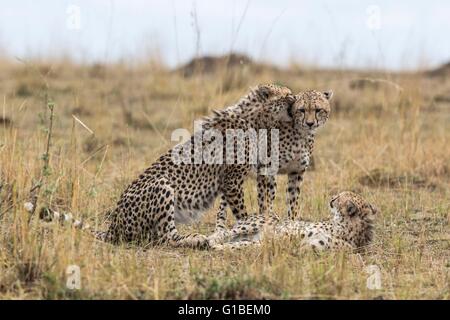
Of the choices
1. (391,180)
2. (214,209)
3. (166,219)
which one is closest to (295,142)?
(214,209)

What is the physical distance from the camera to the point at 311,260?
4.65 m

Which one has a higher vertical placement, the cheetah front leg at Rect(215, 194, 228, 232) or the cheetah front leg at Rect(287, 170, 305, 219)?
the cheetah front leg at Rect(287, 170, 305, 219)

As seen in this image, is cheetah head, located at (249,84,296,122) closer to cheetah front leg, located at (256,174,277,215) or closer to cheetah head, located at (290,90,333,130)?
cheetah head, located at (290,90,333,130)

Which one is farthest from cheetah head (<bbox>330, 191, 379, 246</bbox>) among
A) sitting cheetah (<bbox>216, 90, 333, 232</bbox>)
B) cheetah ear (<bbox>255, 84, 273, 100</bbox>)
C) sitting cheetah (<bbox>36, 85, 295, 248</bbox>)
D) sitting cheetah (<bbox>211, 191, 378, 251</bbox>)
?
cheetah ear (<bbox>255, 84, 273, 100</bbox>)

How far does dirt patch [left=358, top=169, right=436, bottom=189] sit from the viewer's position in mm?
7320

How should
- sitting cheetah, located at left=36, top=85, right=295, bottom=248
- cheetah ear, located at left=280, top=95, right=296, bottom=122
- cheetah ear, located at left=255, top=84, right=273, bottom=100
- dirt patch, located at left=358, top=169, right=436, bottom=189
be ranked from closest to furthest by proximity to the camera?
sitting cheetah, located at left=36, top=85, right=295, bottom=248, cheetah ear, located at left=280, top=95, right=296, bottom=122, cheetah ear, located at left=255, top=84, right=273, bottom=100, dirt patch, located at left=358, top=169, right=436, bottom=189

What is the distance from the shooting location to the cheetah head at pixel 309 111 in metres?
5.72

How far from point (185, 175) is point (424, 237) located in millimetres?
1479

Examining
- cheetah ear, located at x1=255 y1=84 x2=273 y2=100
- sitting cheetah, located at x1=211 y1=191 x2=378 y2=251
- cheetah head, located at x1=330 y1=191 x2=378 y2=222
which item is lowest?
sitting cheetah, located at x1=211 y1=191 x2=378 y2=251

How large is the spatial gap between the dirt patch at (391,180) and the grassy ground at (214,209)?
14 millimetres

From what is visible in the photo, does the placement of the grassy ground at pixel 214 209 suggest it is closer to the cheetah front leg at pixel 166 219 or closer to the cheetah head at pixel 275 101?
the cheetah front leg at pixel 166 219

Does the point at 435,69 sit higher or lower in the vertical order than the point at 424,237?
higher
